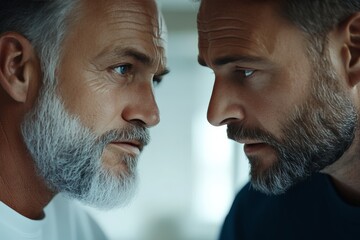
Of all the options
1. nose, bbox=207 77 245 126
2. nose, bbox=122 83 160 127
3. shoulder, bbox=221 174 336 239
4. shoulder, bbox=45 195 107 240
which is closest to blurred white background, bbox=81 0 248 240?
shoulder, bbox=45 195 107 240

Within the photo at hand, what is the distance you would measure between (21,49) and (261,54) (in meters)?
0.51

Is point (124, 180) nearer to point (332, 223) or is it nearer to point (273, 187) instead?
point (273, 187)

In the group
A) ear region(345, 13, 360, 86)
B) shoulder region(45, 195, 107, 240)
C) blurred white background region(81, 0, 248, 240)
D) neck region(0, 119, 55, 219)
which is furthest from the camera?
blurred white background region(81, 0, 248, 240)

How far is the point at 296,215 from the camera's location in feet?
4.22

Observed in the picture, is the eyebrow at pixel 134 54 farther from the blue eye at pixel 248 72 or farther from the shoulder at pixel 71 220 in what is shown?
the shoulder at pixel 71 220

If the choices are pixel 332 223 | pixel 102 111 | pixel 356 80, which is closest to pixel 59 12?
pixel 102 111

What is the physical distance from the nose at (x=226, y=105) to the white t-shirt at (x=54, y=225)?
0.47 meters

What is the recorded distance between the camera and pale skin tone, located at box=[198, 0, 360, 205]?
1124 mm

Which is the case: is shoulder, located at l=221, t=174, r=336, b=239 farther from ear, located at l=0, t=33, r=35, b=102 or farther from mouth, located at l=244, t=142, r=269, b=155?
ear, located at l=0, t=33, r=35, b=102

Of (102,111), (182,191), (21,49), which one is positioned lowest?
(182,191)

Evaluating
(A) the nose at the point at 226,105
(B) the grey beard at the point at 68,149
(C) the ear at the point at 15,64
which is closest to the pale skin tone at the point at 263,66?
(A) the nose at the point at 226,105

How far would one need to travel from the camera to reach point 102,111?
4.00ft

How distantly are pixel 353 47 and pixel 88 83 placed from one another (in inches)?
22.5

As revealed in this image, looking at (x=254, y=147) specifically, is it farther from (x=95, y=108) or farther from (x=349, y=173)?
(x=95, y=108)
